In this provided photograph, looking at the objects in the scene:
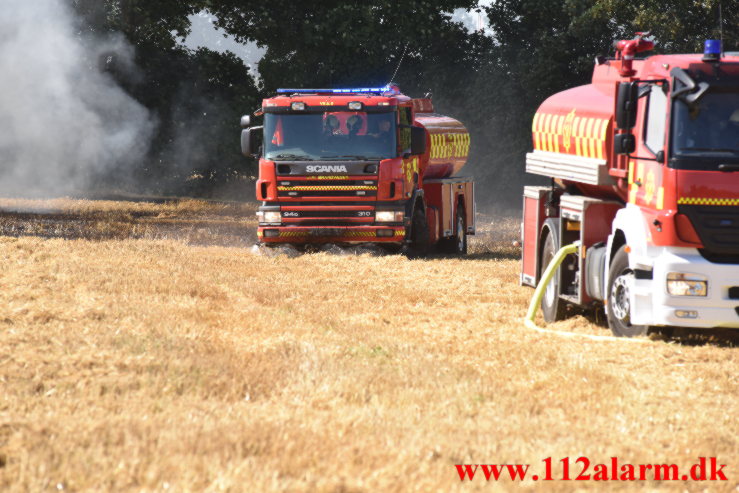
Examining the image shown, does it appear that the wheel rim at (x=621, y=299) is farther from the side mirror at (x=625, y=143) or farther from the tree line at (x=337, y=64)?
the tree line at (x=337, y=64)

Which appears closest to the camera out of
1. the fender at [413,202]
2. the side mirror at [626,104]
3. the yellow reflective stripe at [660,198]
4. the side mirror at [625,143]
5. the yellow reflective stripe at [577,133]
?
the yellow reflective stripe at [660,198]

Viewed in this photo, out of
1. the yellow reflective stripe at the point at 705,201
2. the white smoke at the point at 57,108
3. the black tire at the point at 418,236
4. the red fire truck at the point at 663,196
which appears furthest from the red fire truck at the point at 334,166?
the white smoke at the point at 57,108

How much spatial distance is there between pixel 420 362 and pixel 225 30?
33.5 m

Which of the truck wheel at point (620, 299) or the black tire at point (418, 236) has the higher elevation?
the truck wheel at point (620, 299)

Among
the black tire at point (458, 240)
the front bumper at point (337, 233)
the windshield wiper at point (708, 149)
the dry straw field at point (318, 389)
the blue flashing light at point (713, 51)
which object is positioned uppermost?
the blue flashing light at point (713, 51)

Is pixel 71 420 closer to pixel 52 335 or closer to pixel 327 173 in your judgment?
pixel 52 335

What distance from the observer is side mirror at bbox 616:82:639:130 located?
11.7m

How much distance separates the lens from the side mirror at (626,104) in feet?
38.3

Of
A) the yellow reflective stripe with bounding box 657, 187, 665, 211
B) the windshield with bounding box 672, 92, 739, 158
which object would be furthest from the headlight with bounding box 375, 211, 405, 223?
the windshield with bounding box 672, 92, 739, 158

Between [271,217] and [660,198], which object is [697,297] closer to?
[660,198]

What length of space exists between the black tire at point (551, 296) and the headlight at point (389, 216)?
6304 millimetres

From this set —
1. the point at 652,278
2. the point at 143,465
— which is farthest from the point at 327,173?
the point at 143,465

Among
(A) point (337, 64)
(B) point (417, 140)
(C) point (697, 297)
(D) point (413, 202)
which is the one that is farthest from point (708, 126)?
(A) point (337, 64)

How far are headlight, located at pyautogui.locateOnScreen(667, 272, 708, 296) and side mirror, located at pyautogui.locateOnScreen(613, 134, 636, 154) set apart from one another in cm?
148
